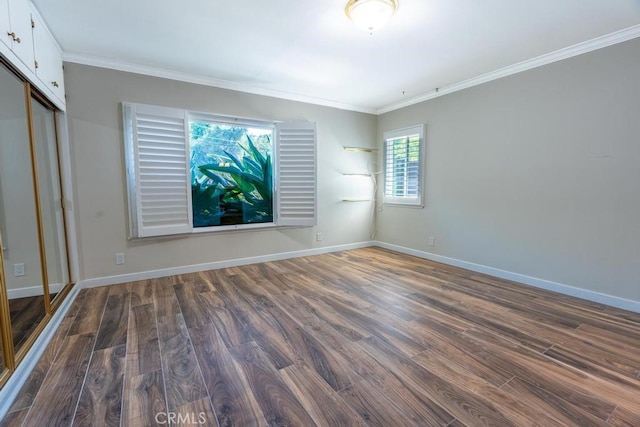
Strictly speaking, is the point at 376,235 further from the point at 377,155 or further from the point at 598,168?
the point at 598,168

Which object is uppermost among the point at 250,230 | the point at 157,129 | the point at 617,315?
the point at 157,129

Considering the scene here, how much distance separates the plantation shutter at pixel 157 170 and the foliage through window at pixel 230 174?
0.69 feet

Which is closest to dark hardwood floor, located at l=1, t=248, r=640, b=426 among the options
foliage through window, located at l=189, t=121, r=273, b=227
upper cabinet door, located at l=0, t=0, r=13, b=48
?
foliage through window, located at l=189, t=121, r=273, b=227

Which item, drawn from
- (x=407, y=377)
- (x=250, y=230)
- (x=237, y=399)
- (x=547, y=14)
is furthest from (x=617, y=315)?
(x=250, y=230)

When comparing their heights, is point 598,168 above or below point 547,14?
below

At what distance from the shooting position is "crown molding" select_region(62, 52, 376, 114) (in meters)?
3.04

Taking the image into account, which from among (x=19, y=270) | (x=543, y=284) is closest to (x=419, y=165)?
(x=543, y=284)

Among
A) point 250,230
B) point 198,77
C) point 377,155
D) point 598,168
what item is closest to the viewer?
point 598,168

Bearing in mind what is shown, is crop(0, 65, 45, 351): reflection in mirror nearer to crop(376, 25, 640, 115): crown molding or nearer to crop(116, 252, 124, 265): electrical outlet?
crop(116, 252, 124, 265): electrical outlet

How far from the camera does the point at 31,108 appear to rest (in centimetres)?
221

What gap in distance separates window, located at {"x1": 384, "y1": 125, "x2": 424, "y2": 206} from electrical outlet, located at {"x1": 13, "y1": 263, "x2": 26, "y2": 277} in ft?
14.6

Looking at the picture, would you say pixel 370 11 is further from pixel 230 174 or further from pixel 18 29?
pixel 230 174

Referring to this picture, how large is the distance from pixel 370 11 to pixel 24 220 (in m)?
2.96

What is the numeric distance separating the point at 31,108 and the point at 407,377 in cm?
333
